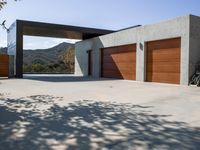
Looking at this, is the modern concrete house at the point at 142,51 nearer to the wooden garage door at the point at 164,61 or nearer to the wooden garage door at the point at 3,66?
the wooden garage door at the point at 164,61

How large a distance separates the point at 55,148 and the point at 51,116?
2461 mm

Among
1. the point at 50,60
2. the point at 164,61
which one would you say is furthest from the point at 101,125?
the point at 50,60

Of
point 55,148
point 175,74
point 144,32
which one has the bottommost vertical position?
point 55,148

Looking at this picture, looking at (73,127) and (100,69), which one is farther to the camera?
(100,69)

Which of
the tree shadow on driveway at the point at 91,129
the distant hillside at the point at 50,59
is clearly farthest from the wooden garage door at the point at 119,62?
the distant hillside at the point at 50,59

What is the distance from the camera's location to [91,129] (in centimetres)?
548

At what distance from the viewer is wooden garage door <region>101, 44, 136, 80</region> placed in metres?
19.8

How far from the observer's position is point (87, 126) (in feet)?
18.8

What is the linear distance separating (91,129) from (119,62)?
1619cm

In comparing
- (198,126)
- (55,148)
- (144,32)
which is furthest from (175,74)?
(55,148)

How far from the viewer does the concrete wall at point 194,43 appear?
1496 centimetres

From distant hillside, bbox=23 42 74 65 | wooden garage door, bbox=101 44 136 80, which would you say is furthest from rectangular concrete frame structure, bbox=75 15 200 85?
distant hillside, bbox=23 42 74 65

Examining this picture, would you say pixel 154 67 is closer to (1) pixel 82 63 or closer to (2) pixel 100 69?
(2) pixel 100 69

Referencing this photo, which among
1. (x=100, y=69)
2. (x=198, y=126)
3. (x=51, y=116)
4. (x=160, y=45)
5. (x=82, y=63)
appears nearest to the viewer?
(x=198, y=126)
